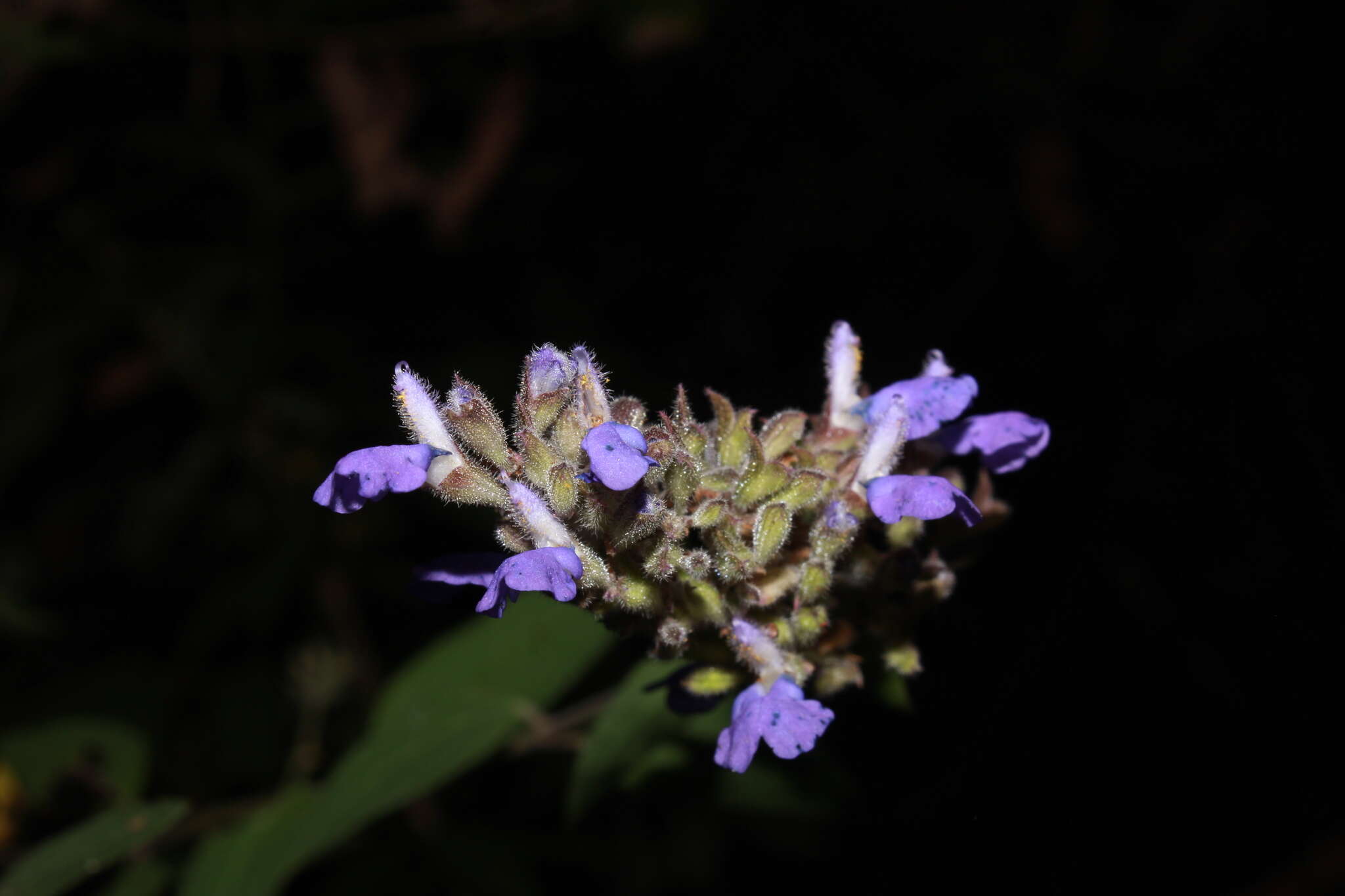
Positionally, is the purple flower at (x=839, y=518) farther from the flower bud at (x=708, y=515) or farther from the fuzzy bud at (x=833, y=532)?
the flower bud at (x=708, y=515)

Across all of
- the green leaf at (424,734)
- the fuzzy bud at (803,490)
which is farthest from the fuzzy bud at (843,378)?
the green leaf at (424,734)

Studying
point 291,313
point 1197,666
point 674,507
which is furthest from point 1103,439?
point 291,313

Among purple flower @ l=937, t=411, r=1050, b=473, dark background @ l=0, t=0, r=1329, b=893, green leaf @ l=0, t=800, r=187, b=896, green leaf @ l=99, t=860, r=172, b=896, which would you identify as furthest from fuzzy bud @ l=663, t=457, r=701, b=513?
green leaf @ l=99, t=860, r=172, b=896

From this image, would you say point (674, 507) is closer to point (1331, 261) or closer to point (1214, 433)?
point (1214, 433)

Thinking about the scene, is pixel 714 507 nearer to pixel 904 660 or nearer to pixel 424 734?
pixel 904 660

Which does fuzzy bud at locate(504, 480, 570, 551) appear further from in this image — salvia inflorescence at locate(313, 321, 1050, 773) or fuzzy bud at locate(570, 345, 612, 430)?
fuzzy bud at locate(570, 345, 612, 430)
